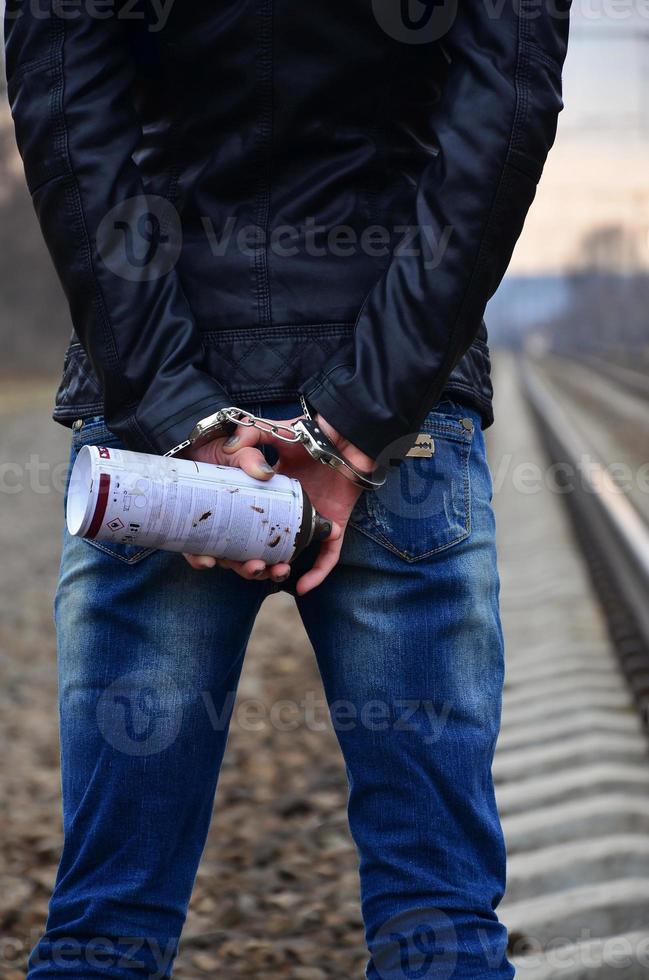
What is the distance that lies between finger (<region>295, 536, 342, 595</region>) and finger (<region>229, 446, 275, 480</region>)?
13 centimetres

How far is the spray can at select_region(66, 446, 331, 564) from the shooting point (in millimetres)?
1489

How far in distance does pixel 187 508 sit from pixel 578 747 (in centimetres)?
287

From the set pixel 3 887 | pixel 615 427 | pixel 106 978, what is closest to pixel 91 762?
pixel 106 978

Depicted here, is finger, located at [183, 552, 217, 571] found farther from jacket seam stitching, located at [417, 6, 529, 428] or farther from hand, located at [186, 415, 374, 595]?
jacket seam stitching, located at [417, 6, 529, 428]

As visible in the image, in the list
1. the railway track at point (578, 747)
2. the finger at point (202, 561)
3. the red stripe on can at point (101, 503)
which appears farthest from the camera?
the railway track at point (578, 747)

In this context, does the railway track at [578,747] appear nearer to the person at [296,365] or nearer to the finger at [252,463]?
the person at [296,365]

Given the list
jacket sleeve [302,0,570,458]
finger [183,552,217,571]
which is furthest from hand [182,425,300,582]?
jacket sleeve [302,0,570,458]

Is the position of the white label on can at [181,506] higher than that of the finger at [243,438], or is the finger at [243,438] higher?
the finger at [243,438]

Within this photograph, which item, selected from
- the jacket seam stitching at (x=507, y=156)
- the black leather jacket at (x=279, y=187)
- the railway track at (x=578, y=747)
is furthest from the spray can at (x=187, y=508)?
the railway track at (x=578, y=747)

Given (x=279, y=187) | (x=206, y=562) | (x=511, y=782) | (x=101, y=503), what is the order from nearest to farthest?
(x=101, y=503)
(x=206, y=562)
(x=279, y=187)
(x=511, y=782)

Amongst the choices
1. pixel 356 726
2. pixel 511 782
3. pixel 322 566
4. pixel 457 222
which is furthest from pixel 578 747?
pixel 457 222

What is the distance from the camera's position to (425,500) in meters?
1.68

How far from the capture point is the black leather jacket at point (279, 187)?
160cm

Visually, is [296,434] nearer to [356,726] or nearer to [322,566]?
[322,566]
